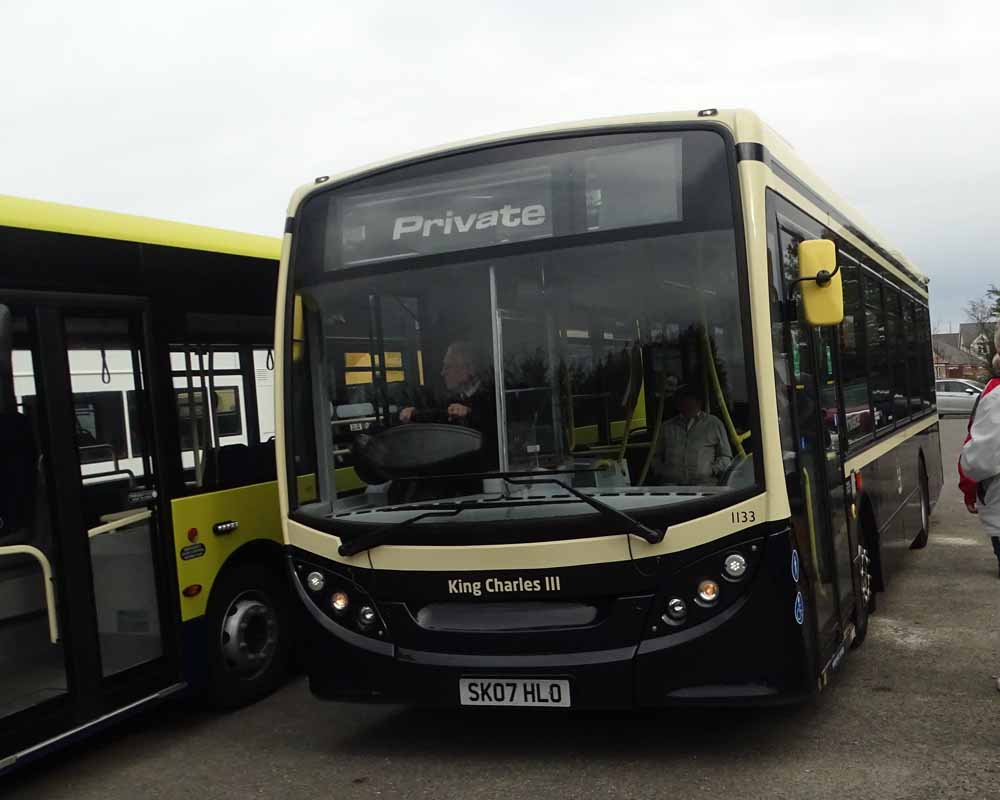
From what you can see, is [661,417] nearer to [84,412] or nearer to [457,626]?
[457,626]

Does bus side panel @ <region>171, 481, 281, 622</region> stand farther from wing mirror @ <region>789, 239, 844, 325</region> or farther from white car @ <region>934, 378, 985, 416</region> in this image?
white car @ <region>934, 378, 985, 416</region>

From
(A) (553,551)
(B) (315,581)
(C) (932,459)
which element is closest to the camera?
(A) (553,551)

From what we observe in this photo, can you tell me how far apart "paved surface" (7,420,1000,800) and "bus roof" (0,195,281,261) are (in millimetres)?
2753

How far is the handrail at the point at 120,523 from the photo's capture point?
221 inches

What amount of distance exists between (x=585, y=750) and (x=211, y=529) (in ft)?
8.26

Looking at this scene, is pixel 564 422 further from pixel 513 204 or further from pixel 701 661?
pixel 701 661

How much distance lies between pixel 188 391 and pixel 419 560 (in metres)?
2.03

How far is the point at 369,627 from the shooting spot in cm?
531

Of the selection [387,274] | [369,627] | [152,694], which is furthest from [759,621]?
[152,694]

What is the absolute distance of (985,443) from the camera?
6660 millimetres

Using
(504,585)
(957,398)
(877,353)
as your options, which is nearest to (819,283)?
(504,585)

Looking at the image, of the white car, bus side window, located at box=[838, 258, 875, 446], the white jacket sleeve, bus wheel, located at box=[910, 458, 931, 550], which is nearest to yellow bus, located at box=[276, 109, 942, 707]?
bus side window, located at box=[838, 258, 875, 446]

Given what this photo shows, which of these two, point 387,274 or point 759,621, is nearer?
point 759,621

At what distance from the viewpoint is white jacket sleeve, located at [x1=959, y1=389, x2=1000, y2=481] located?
6.60 meters
